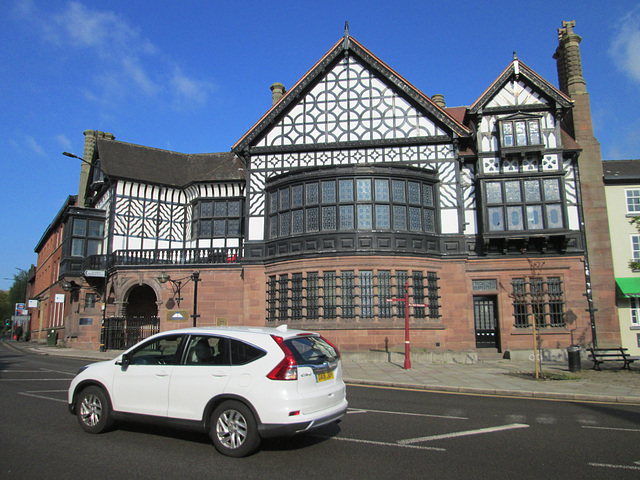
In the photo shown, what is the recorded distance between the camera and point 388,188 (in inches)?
797

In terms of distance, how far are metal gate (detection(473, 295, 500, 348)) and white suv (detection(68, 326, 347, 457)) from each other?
52.0 feet

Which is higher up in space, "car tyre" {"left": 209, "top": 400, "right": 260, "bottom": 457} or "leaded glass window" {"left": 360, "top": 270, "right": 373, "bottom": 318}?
"leaded glass window" {"left": 360, "top": 270, "right": 373, "bottom": 318}

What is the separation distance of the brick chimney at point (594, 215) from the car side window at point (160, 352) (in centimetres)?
1900

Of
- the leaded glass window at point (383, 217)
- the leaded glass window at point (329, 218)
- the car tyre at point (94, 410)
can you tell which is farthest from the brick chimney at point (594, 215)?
the car tyre at point (94, 410)

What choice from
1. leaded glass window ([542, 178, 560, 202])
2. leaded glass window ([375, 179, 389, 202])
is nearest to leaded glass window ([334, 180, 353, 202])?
leaded glass window ([375, 179, 389, 202])

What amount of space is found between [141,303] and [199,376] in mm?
22832

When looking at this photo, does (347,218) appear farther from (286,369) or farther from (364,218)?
(286,369)

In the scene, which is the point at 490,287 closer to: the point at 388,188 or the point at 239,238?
the point at 388,188

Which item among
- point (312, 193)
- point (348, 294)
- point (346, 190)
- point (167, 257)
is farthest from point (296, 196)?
point (167, 257)

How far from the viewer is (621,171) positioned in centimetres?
2300

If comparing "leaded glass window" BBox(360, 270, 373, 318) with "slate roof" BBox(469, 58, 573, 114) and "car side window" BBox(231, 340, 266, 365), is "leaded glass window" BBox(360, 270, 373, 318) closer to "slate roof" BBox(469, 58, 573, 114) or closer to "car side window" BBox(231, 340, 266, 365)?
"slate roof" BBox(469, 58, 573, 114)

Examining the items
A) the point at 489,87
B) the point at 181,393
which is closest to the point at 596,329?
the point at 489,87

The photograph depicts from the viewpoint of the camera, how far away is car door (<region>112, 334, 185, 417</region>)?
6637mm

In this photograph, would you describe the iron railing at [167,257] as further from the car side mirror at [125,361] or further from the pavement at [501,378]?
the car side mirror at [125,361]
